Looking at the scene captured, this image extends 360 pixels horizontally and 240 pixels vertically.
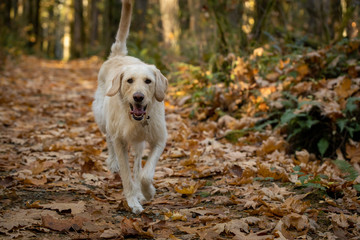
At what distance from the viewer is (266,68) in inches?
261

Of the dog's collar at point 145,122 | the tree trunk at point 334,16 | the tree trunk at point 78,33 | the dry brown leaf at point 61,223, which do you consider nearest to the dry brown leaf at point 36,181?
the dry brown leaf at point 61,223

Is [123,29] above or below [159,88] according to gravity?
above

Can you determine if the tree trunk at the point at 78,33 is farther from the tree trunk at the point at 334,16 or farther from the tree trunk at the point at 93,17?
the tree trunk at the point at 334,16

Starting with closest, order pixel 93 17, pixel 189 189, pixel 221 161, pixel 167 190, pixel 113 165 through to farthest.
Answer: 1. pixel 189 189
2. pixel 167 190
3. pixel 113 165
4. pixel 221 161
5. pixel 93 17

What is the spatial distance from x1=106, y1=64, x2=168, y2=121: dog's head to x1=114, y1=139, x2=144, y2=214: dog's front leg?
18.8 inches

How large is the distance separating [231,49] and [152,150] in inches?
178

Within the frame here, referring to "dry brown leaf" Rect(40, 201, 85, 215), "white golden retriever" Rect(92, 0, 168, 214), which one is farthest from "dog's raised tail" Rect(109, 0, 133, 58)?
"dry brown leaf" Rect(40, 201, 85, 215)

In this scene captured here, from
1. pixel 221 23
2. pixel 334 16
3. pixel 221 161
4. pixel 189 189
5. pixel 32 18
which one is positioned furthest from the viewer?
pixel 32 18

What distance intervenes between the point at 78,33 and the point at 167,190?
21188 millimetres

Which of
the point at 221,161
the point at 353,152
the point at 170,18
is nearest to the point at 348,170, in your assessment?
the point at 353,152

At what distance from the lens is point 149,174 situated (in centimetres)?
340

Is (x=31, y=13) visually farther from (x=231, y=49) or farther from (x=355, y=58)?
(x=355, y=58)

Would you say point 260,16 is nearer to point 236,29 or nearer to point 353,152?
point 236,29

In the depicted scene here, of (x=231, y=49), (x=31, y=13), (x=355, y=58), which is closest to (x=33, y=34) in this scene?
(x=31, y=13)
